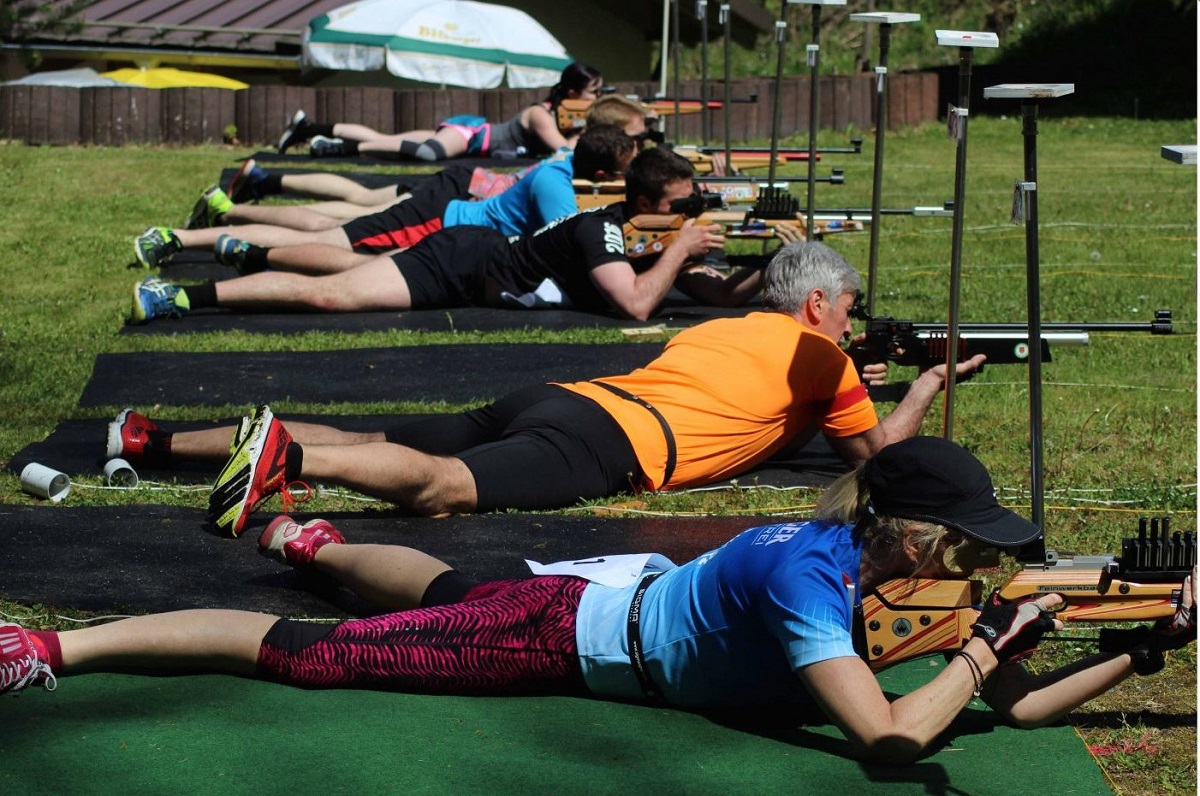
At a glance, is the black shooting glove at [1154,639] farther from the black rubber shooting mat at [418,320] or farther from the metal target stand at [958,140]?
the black rubber shooting mat at [418,320]

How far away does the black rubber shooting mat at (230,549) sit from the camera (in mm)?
4488

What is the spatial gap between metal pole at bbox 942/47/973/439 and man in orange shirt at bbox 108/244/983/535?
0.25 metres

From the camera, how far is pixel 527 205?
30.8ft

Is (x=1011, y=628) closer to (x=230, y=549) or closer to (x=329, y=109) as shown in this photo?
(x=230, y=549)

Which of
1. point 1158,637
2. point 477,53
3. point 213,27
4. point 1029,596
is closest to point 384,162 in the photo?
point 477,53

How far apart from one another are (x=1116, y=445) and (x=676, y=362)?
2229mm

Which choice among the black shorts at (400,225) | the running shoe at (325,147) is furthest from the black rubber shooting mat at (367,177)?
the black shorts at (400,225)

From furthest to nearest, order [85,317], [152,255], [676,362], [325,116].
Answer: [325,116] < [152,255] < [85,317] < [676,362]

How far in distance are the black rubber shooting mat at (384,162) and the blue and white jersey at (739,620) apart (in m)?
10.9

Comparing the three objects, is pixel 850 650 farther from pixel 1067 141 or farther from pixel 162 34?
pixel 162 34

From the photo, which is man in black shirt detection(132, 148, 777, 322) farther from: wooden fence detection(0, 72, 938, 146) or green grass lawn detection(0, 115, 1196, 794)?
wooden fence detection(0, 72, 938, 146)

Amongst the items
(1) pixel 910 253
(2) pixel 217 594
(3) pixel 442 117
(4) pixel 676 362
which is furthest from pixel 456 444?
(3) pixel 442 117

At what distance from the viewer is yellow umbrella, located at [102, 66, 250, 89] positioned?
19422mm

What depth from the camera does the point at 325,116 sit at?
17.9m
